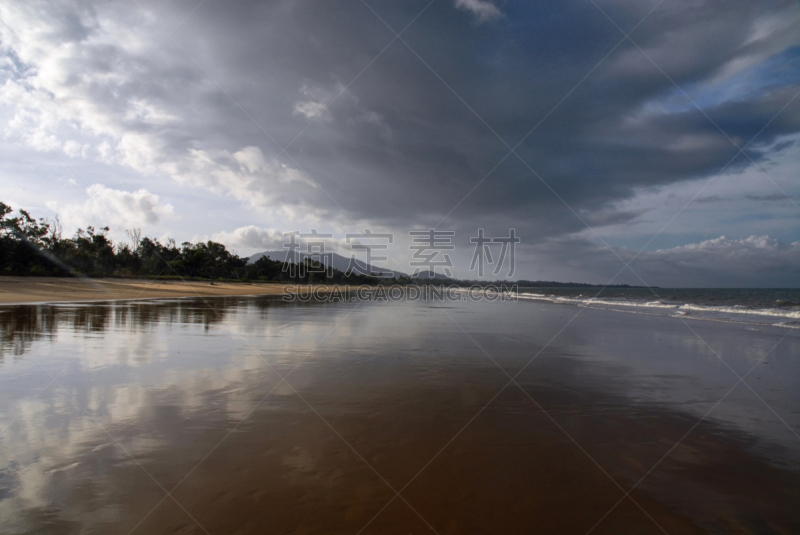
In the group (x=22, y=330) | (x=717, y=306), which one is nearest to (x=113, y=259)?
(x=22, y=330)

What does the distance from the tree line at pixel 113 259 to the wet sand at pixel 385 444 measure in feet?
146

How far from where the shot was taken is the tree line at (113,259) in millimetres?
40984

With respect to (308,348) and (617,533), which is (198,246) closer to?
(308,348)

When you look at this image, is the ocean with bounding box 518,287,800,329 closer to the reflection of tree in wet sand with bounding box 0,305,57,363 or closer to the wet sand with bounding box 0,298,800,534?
the wet sand with bounding box 0,298,800,534

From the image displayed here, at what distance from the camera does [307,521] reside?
120 inches

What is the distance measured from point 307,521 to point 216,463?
1470 mm

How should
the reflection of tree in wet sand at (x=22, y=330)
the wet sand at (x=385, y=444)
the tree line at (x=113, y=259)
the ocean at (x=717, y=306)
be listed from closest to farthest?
the wet sand at (x=385, y=444), the reflection of tree in wet sand at (x=22, y=330), the ocean at (x=717, y=306), the tree line at (x=113, y=259)

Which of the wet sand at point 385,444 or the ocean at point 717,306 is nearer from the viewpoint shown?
the wet sand at point 385,444

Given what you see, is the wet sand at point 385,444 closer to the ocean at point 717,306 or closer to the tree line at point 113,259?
the ocean at point 717,306

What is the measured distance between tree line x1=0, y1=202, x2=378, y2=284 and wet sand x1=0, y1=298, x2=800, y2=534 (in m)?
44.4

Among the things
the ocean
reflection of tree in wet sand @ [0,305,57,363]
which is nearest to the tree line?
reflection of tree in wet sand @ [0,305,57,363]

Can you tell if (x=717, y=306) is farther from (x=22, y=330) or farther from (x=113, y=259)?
(x=113, y=259)

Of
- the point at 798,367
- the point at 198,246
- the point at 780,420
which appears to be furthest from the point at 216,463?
the point at 198,246

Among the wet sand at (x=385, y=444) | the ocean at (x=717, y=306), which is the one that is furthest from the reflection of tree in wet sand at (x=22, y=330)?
the ocean at (x=717, y=306)
